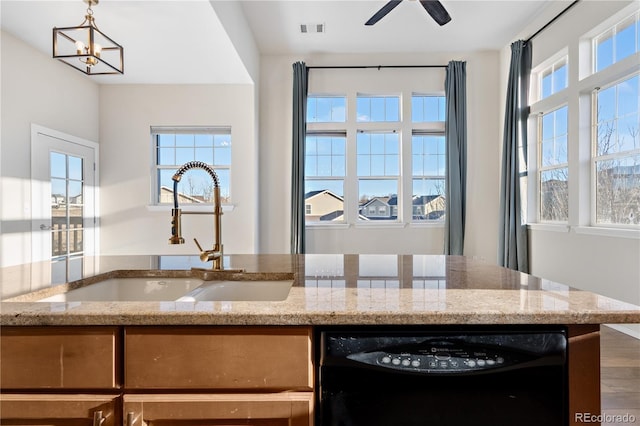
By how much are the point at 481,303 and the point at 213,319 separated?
0.62 metres

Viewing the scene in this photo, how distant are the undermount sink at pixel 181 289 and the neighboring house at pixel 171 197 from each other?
3.55 m

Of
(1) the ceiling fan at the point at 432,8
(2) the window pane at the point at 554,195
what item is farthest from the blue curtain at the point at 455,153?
(1) the ceiling fan at the point at 432,8

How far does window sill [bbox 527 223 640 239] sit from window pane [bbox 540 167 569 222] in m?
0.15

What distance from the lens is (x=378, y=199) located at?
5.21 m

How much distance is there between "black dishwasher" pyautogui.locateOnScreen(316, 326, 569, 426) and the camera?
796mm

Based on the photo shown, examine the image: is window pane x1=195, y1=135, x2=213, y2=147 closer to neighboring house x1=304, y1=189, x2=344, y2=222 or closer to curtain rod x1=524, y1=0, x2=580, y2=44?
neighboring house x1=304, y1=189, x2=344, y2=222

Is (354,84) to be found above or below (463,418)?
above

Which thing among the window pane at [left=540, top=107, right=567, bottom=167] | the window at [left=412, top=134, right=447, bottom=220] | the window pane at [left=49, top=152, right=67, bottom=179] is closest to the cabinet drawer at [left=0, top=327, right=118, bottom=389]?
the window pane at [left=49, top=152, right=67, bottom=179]

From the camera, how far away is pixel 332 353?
31.4 inches

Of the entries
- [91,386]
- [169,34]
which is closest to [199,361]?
[91,386]

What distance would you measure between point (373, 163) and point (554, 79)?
2337mm

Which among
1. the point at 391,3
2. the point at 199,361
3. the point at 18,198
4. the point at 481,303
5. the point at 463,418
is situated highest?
the point at 391,3

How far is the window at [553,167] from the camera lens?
3949 millimetres

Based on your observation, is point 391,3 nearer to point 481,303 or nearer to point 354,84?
point 354,84
